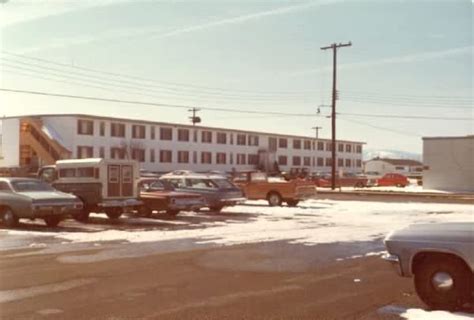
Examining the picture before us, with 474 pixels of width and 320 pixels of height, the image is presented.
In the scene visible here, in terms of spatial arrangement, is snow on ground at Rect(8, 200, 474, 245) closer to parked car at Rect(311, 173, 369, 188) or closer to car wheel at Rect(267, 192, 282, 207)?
car wheel at Rect(267, 192, 282, 207)

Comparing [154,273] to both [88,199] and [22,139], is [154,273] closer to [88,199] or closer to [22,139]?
[88,199]

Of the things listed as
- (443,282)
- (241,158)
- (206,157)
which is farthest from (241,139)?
(443,282)

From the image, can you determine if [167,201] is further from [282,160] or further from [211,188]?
[282,160]

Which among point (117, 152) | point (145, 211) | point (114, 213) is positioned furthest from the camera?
point (117, 152)

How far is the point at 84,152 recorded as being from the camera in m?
67.3

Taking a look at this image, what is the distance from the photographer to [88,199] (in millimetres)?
21891

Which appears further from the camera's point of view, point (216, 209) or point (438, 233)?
point (216, 209)

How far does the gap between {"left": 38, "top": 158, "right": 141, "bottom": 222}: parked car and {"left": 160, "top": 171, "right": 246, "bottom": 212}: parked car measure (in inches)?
162

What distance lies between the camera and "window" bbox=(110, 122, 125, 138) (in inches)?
2833

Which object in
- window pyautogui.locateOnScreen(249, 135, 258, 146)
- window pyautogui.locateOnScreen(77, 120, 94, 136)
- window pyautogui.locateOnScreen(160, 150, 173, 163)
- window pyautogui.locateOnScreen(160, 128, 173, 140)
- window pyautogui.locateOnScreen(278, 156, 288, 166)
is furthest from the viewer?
window pyautogui.locateOnScreen(278, 156, 288, 166)

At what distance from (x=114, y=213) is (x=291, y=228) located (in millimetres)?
6434

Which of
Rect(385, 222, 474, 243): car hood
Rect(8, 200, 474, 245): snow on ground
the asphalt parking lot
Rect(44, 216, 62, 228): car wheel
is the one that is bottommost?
the asphalt parking lot

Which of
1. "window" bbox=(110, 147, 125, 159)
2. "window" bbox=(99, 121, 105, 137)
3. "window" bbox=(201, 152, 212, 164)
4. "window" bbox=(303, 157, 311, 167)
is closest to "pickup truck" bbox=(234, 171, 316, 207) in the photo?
"window" bbox=(110, 147, 125, 159)

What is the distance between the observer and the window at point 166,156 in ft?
256
